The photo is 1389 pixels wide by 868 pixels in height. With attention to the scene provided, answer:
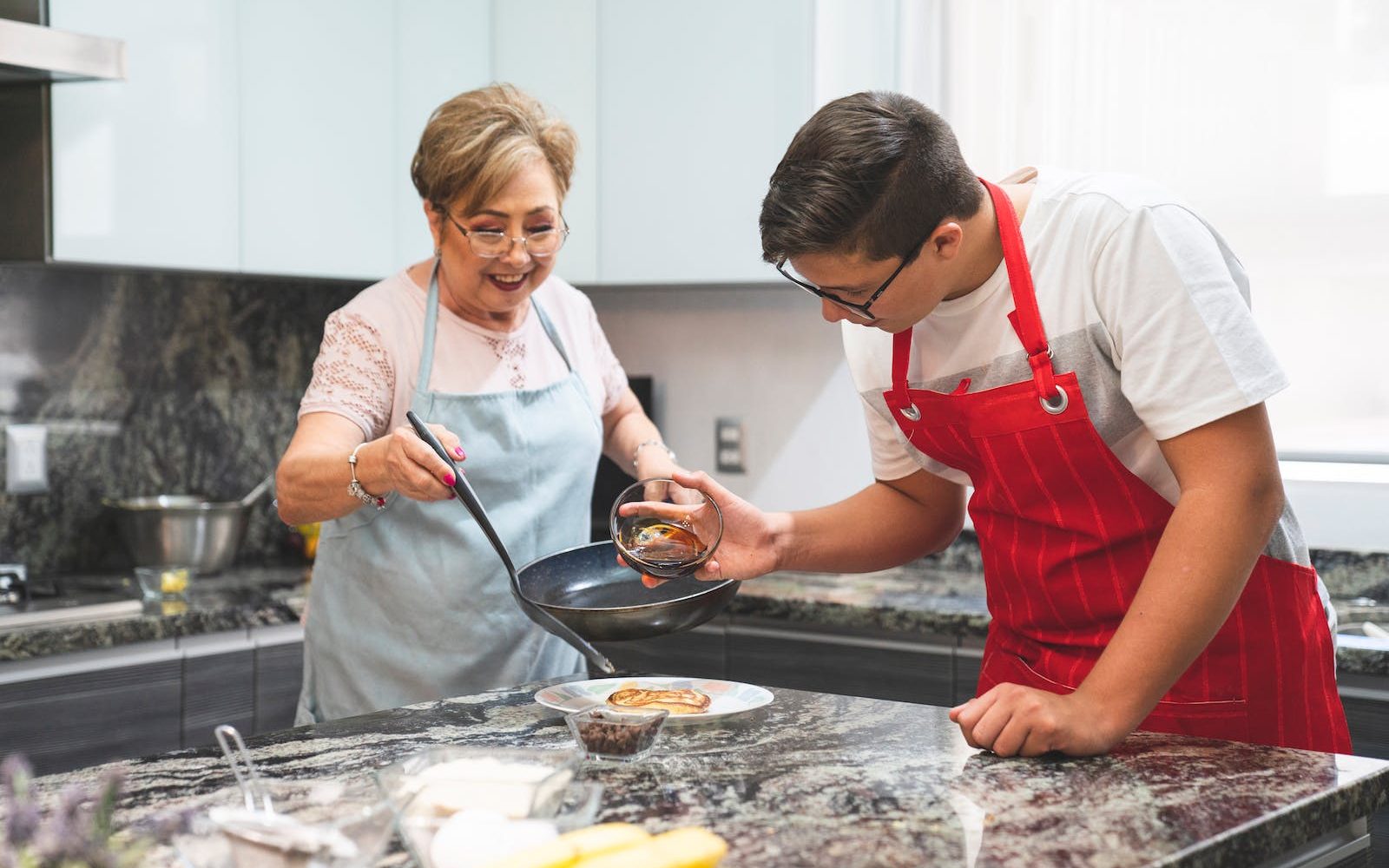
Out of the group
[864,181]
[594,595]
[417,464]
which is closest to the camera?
[864,181]

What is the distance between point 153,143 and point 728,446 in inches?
59.7

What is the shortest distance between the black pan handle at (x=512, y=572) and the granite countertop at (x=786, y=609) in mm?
1055

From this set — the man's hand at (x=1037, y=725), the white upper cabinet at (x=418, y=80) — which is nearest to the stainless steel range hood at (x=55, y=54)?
the white upper cabinet at (x=418, y=80)

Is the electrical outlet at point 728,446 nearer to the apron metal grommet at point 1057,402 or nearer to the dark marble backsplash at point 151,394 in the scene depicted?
the dark marble backsplash at point 151,394

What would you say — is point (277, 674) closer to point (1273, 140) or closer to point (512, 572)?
point (512, 572)

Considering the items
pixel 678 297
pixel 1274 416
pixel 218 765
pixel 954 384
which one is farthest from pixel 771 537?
pixel 678 297

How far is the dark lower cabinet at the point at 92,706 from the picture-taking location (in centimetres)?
234

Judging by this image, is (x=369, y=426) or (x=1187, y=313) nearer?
(x=1187, y=313)

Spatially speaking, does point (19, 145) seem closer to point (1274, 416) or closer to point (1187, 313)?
point (1187, 313)

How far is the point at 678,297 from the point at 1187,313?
226 centimetres

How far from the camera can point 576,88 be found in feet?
10.6

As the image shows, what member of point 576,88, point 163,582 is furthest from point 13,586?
point 576,88

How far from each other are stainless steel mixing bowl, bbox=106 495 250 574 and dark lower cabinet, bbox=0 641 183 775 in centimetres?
40

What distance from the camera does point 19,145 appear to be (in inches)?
101
